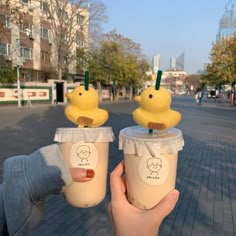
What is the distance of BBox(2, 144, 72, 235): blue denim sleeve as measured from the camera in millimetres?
1083

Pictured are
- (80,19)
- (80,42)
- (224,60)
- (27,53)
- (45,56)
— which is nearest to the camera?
(224,60)

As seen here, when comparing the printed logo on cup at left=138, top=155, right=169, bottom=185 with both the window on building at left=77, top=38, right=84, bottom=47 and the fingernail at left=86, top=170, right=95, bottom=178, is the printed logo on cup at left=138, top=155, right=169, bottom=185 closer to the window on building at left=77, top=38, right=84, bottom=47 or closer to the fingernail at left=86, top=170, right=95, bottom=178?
the fingernail at left=86, top=170, right=95, bottom=178

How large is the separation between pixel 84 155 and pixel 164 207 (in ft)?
1.48

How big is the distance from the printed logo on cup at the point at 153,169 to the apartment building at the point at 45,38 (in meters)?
27.7

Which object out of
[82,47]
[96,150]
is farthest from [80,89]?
[82,47]

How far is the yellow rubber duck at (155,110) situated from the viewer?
1.21 m

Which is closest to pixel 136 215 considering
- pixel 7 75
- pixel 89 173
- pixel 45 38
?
pixel 89 173

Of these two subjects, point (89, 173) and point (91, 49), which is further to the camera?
point (91, 49)

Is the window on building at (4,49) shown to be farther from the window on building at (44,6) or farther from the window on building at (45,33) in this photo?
the window on building at (44,6)

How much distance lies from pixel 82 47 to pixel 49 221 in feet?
107

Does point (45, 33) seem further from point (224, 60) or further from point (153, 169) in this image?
point (153, 169)

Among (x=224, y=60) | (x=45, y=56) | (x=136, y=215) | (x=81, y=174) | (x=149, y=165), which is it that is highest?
(x=45, y=56)

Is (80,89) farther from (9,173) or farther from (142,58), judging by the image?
(142,58)

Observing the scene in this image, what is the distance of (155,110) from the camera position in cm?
123
